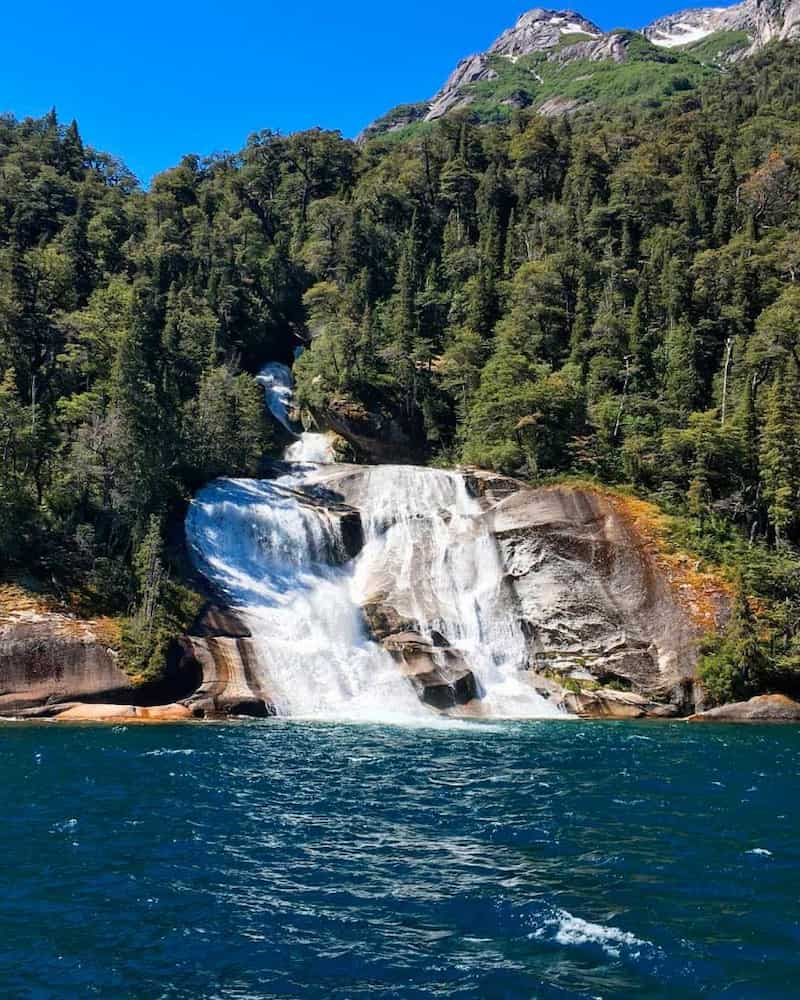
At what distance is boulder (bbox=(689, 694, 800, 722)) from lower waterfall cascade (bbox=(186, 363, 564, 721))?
25.5 ft

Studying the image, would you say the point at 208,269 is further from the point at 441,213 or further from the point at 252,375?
the point at 441,213

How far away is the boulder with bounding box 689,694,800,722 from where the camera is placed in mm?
40625

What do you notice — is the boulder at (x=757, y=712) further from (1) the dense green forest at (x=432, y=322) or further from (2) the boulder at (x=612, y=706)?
(2) the boulder at (x=612, y=706)

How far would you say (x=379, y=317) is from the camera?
87500mm

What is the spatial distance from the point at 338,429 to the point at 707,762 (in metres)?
48.3

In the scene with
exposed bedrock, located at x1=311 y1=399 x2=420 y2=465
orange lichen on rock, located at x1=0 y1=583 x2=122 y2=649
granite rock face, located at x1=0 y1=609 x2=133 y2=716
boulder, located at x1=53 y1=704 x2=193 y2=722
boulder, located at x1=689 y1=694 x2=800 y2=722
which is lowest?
boulder, located at x1=689 y1=694 x2=800 y2=722

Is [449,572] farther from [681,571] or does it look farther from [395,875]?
[395,875]

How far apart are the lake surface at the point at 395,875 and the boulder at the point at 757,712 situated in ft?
42.9

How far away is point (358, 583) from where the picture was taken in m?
50.0

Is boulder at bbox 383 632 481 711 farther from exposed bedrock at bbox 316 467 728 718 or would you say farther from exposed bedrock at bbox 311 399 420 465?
exposed bedrock at bbox 311 399 420 465

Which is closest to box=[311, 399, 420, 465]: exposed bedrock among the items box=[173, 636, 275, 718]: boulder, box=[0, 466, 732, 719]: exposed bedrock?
box=[0, 466, 732, 719]: exposed bedrock

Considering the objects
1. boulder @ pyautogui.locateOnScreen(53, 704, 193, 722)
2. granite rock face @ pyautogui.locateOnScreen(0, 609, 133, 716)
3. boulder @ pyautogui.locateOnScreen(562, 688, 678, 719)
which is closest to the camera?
boulder @ pyautogui.locateOnScreen(53, 704, 193, 722)

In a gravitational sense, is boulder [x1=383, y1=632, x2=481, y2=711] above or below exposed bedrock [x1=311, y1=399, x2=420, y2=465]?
below

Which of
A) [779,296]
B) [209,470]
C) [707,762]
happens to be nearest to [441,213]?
[779,296]
